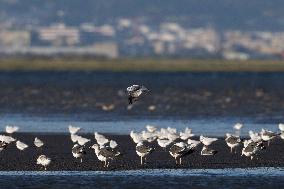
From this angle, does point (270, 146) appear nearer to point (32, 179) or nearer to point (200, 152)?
point (200, 152)

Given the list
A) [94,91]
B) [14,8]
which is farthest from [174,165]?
[14,8]

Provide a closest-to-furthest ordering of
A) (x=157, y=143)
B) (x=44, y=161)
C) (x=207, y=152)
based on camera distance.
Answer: (x=44, y=161) < (x=207, y=152) < (x=157, y=143)

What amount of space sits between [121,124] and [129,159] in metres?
9.98

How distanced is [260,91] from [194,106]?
14.4m

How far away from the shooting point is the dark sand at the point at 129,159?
87.6ft

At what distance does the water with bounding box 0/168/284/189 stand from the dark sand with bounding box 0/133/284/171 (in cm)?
83

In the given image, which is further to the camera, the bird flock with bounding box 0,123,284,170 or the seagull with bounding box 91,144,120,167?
the bird flock with bounding box 0,123,284,170

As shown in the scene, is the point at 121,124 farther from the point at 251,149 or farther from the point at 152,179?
the point at 152,179

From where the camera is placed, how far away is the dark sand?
26.7m

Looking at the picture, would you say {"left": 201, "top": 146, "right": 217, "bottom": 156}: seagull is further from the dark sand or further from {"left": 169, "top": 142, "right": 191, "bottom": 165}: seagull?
{"left": 169, "top": 142, "right": 191, "bottom": 165}: seagull

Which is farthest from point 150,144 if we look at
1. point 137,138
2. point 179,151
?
point 179,151

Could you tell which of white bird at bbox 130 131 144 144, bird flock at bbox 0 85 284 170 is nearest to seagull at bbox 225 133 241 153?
bird flock at bbox 0 85 284 170

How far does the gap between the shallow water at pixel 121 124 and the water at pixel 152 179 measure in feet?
28.8

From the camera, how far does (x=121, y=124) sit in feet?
125
